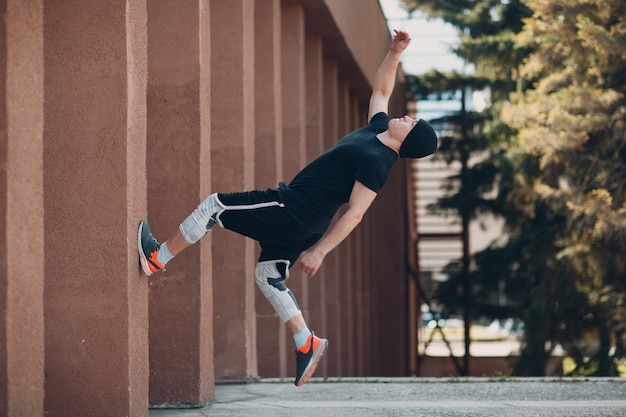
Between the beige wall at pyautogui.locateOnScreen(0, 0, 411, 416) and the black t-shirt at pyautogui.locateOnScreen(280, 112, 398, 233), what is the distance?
101cm

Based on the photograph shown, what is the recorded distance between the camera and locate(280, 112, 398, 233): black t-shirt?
263 inches

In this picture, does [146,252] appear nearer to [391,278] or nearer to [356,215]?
[356,215]

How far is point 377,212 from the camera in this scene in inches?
999

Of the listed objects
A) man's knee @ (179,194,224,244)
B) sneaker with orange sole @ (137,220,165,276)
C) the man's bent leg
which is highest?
man's knee @ (179,194,224,244)

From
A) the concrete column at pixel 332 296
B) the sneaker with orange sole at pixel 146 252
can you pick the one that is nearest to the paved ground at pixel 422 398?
the sneaker with orange sole at pixel 146 252

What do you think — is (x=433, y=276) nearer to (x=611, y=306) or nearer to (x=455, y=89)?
(x=455, y=89)

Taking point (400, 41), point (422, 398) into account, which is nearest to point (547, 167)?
point (422, 398)

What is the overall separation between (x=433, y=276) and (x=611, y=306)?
11.8m

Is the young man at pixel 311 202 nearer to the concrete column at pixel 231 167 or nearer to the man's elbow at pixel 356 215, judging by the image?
the man's elbow at pixel 356 215

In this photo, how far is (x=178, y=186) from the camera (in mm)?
8094

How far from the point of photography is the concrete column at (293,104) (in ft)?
44.4

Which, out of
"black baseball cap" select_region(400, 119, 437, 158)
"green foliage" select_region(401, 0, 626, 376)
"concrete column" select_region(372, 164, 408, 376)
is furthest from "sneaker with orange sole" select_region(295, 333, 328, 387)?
"concrete column" select_region(372, 164, 408, 376)

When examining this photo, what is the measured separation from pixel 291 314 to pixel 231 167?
10.2 feet

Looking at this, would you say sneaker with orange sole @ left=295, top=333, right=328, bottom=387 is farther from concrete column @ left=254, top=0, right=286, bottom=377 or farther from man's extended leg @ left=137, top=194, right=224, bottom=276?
concrete column @ left=254, top=0, right=286, bottom=377
